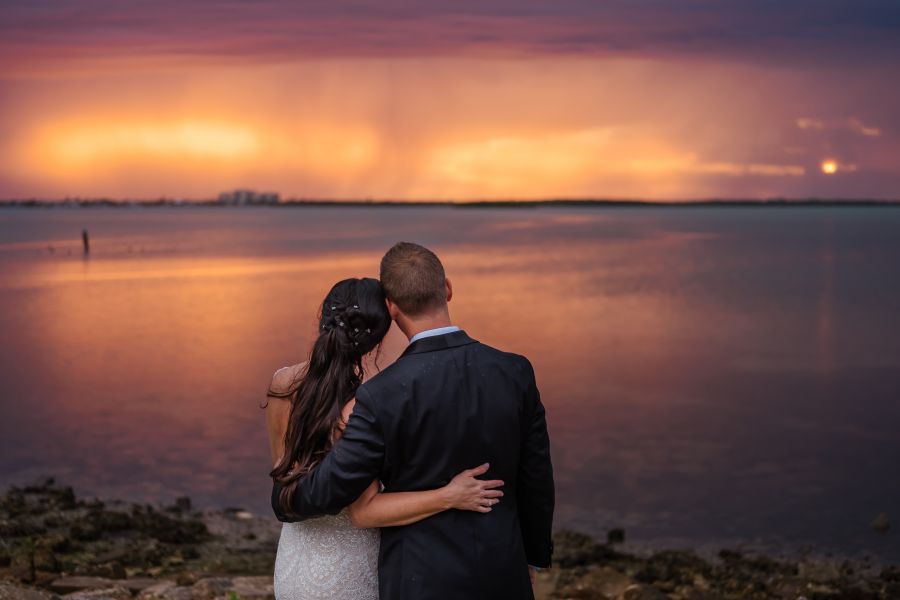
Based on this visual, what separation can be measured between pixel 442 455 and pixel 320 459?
20.8 inches

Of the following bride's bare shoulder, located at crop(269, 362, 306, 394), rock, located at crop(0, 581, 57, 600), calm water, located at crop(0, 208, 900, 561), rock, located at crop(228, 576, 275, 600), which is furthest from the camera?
calm water, located at crop(0, 208, 900, 561)

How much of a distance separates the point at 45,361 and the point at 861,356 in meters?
21.6

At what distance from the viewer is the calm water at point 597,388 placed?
1316 cm

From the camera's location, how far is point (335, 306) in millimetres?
3697

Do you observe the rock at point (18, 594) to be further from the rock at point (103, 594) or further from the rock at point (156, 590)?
the rock at point (156, 590)

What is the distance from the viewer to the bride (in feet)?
11.5

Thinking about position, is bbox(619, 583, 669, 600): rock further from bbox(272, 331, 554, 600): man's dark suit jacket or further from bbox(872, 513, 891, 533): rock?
bbox(872, 513, 891, 533): rock

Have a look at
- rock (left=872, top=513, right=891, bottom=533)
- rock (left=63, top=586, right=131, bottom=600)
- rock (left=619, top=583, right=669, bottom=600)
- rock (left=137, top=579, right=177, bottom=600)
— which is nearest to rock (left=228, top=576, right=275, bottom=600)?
rock (left=137, top=579, right=177, bottom=600)

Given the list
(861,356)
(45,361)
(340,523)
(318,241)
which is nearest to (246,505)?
(340,523)

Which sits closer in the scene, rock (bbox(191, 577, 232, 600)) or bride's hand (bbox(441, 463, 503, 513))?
bride's hand (bbox(441, 463, 503, 513))

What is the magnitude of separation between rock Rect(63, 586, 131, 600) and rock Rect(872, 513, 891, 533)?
8775 millimetres

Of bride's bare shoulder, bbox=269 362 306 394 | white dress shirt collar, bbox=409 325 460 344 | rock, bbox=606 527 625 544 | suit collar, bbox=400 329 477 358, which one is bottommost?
rock, bbox=606 527 625 544

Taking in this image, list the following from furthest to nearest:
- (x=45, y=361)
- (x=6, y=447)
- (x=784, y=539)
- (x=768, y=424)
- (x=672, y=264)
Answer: (x=672, y=264), (x=45, y=361), (x=768, y=424), (x=6, y=447), (x=784, y=539)

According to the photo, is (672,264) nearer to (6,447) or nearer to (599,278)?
(599,278)
